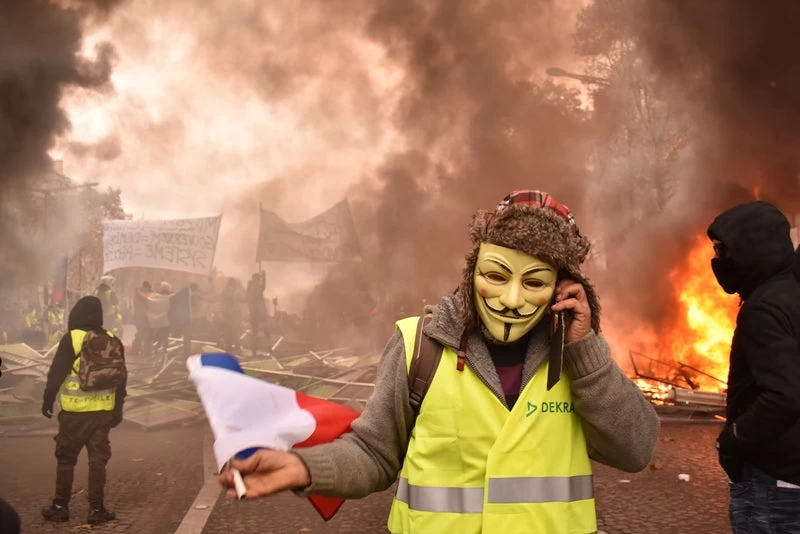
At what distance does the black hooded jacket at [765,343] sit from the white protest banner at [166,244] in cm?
1165

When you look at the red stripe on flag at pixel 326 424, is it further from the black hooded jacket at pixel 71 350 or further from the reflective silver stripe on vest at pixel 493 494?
the black hooded jacket at pixel 71 350

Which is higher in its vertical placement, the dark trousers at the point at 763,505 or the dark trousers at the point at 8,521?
the dark trousers at the point at 8,521

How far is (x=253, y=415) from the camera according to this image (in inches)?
71.4

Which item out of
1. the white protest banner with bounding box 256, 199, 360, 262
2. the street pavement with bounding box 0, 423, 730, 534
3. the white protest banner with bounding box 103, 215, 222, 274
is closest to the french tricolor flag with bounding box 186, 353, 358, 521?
the street pavement with bounding box 0, 423, 730, 534

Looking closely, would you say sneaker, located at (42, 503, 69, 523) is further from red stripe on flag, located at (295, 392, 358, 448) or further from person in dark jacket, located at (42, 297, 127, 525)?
red stripe on flag, located at (295, 392, 358, 448)

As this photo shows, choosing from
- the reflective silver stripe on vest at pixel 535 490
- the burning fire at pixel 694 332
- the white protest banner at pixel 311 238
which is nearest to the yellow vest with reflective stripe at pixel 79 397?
the reflective silver stripe on vest at pixel 535 490

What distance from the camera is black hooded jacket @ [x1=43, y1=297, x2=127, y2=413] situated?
5.85 m

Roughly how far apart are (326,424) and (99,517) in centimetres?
424

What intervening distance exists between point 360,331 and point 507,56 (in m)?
7.45

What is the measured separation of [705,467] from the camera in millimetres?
6785

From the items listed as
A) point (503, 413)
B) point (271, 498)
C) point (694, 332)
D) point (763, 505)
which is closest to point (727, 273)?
point (763, 505)

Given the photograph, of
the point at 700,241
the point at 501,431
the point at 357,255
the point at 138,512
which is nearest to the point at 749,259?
the point at 501,431

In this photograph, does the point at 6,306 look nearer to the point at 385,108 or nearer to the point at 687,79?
the point at 385,108

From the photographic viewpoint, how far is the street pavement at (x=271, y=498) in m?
5.23
